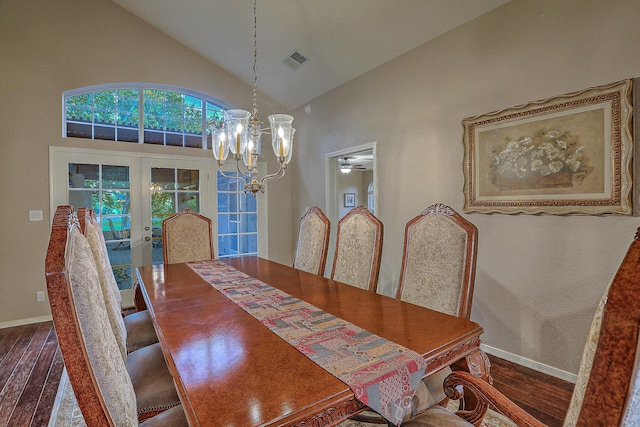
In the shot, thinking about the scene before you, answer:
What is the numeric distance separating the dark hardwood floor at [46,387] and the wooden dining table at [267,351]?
3.26 ft

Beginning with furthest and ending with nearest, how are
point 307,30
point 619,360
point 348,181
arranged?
point 348,181 → point 307,30 → point 619,360

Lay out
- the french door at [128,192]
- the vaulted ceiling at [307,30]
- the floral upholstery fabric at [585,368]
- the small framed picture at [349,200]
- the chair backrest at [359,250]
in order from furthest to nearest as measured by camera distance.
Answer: the small framed picture at [349,200] → the french door at [128,192] → the vaulted ceiling at [307,30] → the chair backrest at [359,250] → the floral upholstery fabric at [585,368]

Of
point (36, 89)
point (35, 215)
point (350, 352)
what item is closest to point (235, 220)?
point (35, 215)

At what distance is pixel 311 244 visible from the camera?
271 centimetres

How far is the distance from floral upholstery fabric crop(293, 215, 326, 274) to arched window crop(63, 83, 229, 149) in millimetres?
1933

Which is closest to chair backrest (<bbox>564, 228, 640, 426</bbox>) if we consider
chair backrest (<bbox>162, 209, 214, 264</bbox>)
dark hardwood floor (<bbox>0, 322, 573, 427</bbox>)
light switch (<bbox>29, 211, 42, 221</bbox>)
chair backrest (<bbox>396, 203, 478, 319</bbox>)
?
chair backrest (<bbox>396, 203, 478, 319</bbox>)

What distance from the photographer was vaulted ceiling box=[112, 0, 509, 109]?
2.76 metres

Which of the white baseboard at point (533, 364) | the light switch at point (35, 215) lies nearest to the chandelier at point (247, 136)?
the white baseboard at point (533, 364)

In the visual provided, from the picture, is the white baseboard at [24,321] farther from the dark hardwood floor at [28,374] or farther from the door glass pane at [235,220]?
the door glass pane at [235,220]

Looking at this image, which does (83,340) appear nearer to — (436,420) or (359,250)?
(436,420)

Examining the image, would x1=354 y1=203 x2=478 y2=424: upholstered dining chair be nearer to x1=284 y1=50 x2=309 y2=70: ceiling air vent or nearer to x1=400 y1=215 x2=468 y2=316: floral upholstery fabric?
x1=400 y1=215 x2=468 y2=316: floral upholstery fabric

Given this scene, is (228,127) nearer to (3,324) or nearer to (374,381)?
(374,381)

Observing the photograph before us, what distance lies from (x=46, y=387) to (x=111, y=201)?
2268 millimetres

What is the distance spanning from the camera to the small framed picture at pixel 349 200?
747 cm
